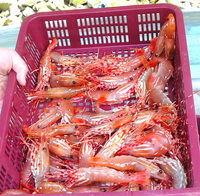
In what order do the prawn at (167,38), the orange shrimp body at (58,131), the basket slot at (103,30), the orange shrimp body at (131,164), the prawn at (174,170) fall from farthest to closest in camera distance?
1. the basket slot at (103,30)
2. the prawn at (167,38)
3. the orange shrimp body at (58,131)
4. the orange shrimp body at (131,164)
5. the prawn at (174,170)

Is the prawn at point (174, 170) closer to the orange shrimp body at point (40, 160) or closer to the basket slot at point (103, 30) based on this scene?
the orange shrimp body at point (40, 160)

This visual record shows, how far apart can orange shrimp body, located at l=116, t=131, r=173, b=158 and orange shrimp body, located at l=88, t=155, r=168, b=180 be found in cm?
6

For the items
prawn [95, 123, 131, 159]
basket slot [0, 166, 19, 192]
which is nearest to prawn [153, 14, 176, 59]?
prawn [95, 123, 131, 159]

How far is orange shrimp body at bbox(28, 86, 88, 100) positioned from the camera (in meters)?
2.60

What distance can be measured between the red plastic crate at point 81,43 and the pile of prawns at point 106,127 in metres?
0.08

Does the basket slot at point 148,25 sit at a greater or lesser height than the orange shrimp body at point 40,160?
greater

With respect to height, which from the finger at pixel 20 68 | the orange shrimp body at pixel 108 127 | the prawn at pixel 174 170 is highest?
the finger at pixel 20 68

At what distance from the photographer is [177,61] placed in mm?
2482

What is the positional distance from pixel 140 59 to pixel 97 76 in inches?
14.3

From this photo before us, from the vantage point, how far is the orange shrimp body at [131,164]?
2018 mm

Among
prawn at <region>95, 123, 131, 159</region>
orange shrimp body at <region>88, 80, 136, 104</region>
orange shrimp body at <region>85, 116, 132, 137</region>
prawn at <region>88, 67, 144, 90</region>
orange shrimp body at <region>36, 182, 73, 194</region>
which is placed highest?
prawn at <region>88, 67, 144, 90</region>

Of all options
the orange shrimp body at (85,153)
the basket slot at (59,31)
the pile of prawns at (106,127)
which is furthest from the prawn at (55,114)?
the basket slot at (59,31)

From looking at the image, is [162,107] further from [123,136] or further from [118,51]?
[118,51]

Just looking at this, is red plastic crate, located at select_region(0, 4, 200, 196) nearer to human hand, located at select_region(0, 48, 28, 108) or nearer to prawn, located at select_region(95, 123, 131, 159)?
human hand, located at select_region(0, 48, 28, 108)
